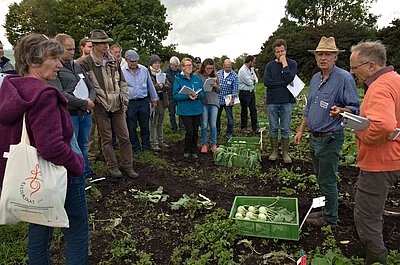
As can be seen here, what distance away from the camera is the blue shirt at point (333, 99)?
328 cm

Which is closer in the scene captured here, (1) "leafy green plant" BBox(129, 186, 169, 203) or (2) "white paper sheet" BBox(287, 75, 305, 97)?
(1) "leafy green plant" BBox(129, 186, 169, 203)

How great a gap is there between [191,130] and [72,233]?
165 inches

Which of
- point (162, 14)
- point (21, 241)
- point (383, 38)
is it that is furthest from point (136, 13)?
point (21, 241)

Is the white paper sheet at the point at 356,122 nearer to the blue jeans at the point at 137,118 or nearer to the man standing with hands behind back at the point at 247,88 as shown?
the blue jeans at the point at 137,118

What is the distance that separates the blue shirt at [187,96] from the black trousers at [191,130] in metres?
0.15

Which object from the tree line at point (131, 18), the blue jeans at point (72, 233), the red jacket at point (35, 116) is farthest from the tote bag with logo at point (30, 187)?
the tree line at point (131, 18)

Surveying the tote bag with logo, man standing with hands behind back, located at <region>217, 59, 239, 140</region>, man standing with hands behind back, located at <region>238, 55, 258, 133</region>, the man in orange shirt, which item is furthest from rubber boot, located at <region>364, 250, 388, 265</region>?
man standing with hands behind back, located at <region>238, 55, 258, 133</region>

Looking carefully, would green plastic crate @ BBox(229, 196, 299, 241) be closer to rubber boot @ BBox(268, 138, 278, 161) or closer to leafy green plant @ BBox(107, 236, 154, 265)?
leafy green plant @ BBox(107, 236, 154, 265)

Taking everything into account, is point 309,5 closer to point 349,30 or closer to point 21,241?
point 349,30

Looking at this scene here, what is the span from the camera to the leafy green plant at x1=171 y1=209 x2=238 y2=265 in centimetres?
310

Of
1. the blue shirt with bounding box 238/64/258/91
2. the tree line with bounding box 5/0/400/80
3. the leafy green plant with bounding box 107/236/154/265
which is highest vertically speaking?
the tree line with bounding box 5/0/400/80

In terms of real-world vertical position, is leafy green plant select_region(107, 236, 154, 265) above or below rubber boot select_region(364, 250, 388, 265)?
Result: below

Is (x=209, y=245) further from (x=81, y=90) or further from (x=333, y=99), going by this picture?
(x=81, y=90)

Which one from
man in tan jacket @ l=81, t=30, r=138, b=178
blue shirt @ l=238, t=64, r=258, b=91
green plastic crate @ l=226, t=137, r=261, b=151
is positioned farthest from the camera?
blue shirt @ l=238, t=64, r=258, b=91
